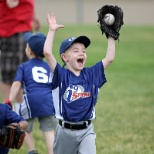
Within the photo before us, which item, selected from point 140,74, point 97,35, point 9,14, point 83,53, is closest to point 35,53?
point 83,53

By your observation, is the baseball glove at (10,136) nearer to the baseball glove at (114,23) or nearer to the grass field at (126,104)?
the baseball glove at (114,23)

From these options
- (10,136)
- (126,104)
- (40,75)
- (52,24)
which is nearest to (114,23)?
(52,24)

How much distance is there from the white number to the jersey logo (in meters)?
1.32

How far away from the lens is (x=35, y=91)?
7535 millimetres

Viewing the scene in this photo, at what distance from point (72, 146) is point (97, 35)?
780 inches

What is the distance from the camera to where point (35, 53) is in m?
7.63

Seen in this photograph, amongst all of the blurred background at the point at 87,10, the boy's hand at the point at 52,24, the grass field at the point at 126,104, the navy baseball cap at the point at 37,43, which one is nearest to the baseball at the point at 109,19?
the boy's hand at the point at 52,24

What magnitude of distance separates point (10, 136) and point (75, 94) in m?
0.83

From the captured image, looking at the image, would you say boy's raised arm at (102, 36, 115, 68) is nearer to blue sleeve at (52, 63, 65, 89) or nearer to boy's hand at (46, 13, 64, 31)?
blue sleeve at (52, 63, 65, 89)

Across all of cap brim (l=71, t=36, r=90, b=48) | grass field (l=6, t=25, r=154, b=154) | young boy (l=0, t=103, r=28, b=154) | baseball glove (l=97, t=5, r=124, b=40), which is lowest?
grass field (l=6, t=25, r=154, b=154)

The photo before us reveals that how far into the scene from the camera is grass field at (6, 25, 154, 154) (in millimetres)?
8438

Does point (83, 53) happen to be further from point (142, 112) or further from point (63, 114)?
point (142, 112)

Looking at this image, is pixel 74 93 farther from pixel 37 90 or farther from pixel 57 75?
pixel 37 90

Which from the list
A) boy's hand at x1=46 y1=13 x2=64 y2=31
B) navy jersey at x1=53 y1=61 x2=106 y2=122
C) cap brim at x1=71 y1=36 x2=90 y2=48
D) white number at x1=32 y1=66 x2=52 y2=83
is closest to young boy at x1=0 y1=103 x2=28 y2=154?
navy jersey at x1=53 y1=61 x2=106 y2=122
